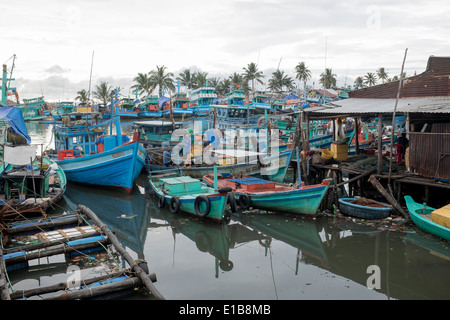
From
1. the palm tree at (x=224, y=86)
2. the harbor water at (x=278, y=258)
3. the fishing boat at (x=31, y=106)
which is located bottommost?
the harbor water at (x=278, y=258)

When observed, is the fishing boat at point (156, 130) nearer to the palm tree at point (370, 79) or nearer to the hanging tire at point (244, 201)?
the hanging tire at point (244, 201)

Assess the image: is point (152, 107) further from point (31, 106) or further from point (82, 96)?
point (82, 96)

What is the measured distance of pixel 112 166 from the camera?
16859mm

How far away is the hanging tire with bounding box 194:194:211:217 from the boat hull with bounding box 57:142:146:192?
5.47 meters

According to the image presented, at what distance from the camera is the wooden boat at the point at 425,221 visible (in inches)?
385

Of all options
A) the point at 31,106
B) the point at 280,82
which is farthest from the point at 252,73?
the point at 31,106

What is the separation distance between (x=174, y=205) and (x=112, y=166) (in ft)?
17.7

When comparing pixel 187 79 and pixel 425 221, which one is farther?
pixel 187 79

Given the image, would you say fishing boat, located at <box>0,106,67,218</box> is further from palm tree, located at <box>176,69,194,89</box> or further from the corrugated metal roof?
palm tree, located at <box>176,69,194,89</box>

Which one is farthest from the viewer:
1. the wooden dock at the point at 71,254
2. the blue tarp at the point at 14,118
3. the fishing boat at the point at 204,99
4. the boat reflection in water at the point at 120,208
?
the fishing boat at the point at 204,99

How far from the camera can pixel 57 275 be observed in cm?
820

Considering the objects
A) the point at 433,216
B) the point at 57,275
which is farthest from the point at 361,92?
the point at 57,275

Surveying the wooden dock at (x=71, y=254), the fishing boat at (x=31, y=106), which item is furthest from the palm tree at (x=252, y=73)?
the wooden dock at (x=71, y=254)

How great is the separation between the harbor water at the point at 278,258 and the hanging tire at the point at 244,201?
0.45 metres
